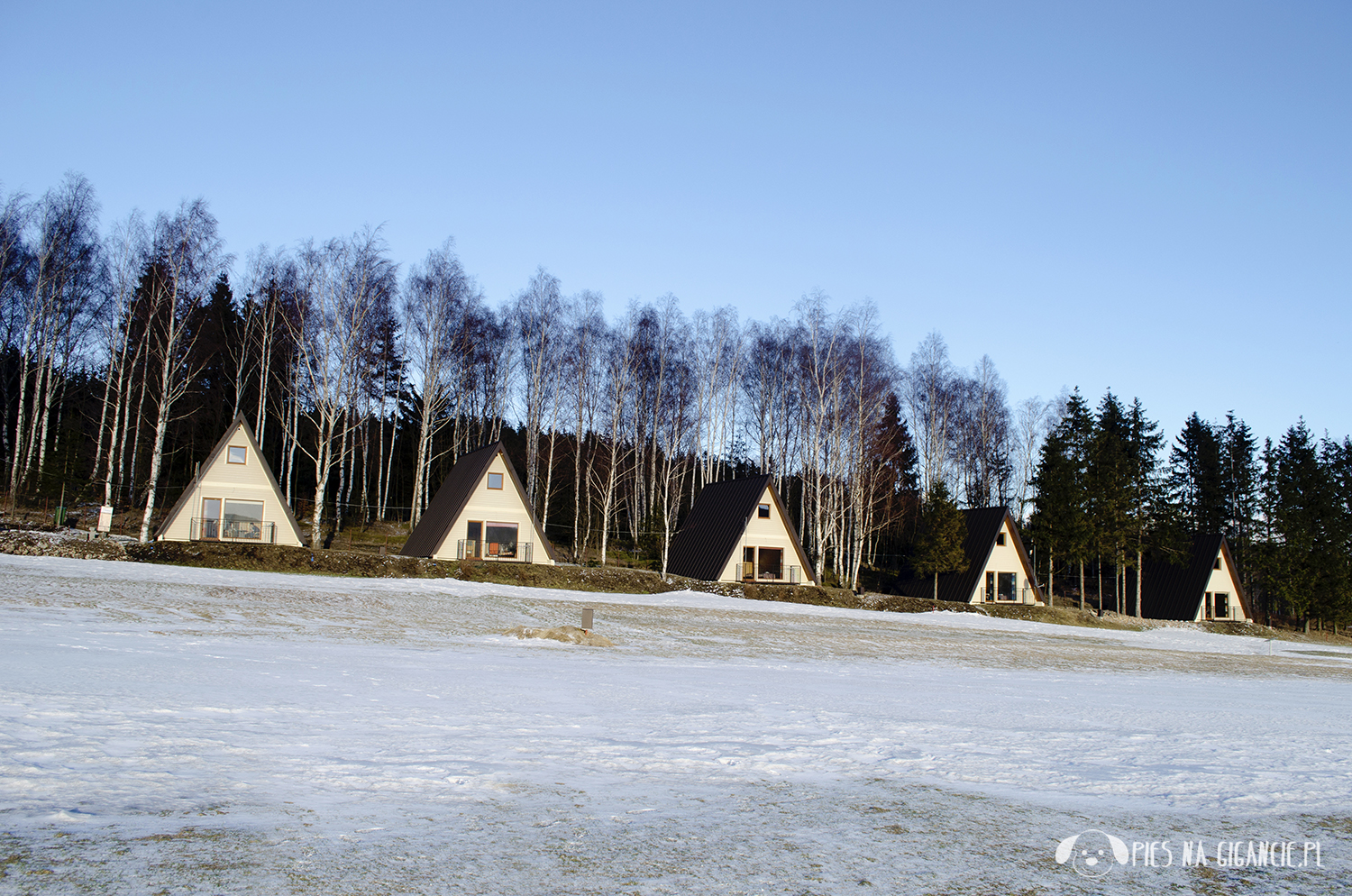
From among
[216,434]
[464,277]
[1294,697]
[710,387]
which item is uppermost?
[464,277]

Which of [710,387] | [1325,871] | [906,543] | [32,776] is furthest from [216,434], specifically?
[1325,871]

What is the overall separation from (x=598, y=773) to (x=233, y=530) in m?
31.5

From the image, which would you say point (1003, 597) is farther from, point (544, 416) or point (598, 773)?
point (598, 773)

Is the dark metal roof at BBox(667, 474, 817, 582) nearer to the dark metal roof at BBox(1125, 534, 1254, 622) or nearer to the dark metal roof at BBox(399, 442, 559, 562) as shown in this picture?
the dark metal roof at BBox(399, 442, 559, 562)

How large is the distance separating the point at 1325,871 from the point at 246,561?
1121 inches

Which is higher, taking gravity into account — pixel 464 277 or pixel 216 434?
pixel 464 277

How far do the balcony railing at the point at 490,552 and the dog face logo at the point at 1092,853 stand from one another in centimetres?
2998

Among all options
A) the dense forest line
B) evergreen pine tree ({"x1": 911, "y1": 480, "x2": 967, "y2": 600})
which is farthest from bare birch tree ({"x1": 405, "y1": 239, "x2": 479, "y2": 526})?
evergreen pine tree ({"x1": 911, "y1": 480, "x2": 967, "y2": 600})

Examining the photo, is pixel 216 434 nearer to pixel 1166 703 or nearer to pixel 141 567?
pixel 141 567

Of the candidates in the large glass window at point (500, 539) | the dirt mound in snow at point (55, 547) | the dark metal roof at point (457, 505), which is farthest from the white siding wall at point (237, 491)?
A: the large glass window at point (500, 539)

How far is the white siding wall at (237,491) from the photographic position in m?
31.6

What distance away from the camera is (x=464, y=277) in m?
40.5

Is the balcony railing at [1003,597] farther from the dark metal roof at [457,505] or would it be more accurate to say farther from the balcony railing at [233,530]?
the balcony railing at [233,530]

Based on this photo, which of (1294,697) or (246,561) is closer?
(1294,697)
